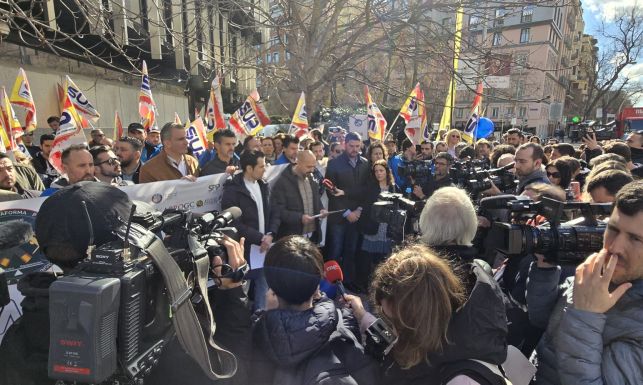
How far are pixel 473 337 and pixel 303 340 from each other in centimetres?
57

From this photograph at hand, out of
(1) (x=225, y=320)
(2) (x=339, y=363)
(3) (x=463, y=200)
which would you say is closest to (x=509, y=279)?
(3) (x=463, y=200)

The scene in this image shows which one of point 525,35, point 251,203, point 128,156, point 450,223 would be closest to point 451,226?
point 450,223

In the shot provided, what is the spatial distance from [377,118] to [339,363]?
7022mm

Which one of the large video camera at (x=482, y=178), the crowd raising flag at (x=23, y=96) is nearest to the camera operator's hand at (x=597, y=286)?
the large video camera at (x=482, y=178)

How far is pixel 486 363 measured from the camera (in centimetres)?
Answer: 123

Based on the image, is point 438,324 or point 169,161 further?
point 169,161

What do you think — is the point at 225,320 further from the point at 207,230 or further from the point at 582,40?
the point at 582,40

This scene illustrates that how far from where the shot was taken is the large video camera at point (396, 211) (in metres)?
2.93

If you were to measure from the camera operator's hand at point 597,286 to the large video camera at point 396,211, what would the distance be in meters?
1.63

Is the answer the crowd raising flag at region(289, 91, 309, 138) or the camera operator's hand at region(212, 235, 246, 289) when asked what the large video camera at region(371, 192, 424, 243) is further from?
the crowd raising flag at region(289, 91, 309, 138)

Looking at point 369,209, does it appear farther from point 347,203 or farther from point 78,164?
→ point 78,164

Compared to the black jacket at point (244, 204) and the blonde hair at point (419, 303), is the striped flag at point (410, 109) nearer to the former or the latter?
the black jacket at point (244, 204)

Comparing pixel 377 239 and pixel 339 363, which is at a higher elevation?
pixel 339 363

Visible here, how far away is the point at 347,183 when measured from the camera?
202 inches
